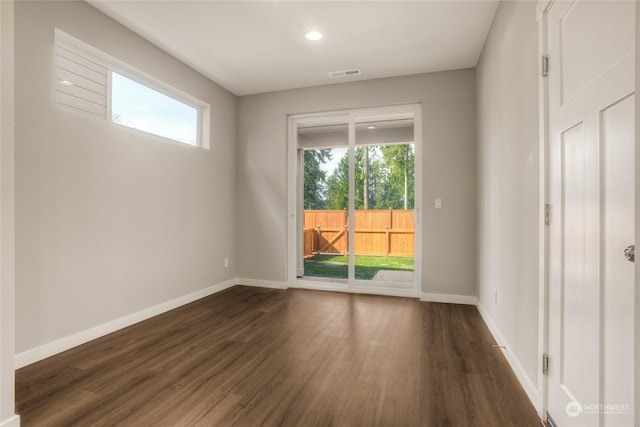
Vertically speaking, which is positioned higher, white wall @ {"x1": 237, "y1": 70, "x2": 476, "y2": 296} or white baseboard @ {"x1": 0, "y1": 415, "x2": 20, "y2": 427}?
white wall @ {"x1": 237, "y1": 70, "x2": 476, "y2": 296}

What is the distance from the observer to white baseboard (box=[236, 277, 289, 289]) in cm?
452

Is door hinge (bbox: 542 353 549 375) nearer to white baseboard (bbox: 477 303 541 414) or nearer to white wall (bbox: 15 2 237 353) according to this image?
white baseboard (bbox: 477 303 541 414)

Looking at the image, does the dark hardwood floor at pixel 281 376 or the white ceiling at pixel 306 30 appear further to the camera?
the white ceiling at pixel 306 30

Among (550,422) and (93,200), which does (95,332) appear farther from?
(550,422)

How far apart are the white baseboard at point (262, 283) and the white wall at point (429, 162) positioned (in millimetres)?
58

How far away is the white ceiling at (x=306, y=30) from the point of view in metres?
2.64

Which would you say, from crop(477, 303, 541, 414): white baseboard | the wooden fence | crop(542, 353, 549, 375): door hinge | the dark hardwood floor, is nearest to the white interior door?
crop(542, 353, 549, 375): door hinge

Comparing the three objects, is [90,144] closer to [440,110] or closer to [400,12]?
[400,12]

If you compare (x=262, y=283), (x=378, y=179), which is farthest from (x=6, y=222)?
(x=378, y=179)

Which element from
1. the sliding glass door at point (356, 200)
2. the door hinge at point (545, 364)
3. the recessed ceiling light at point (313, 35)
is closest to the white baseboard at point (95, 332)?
the sliding glass door at point (356, 200)

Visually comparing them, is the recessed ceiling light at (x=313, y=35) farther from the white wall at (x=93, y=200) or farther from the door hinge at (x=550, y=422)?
the door hinge at (x=550, y=422)

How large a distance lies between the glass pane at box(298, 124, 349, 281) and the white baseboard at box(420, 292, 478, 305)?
1128mm

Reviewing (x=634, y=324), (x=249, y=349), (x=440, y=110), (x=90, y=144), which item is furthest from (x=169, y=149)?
(x=634, y=324)

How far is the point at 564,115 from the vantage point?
4.79ft
